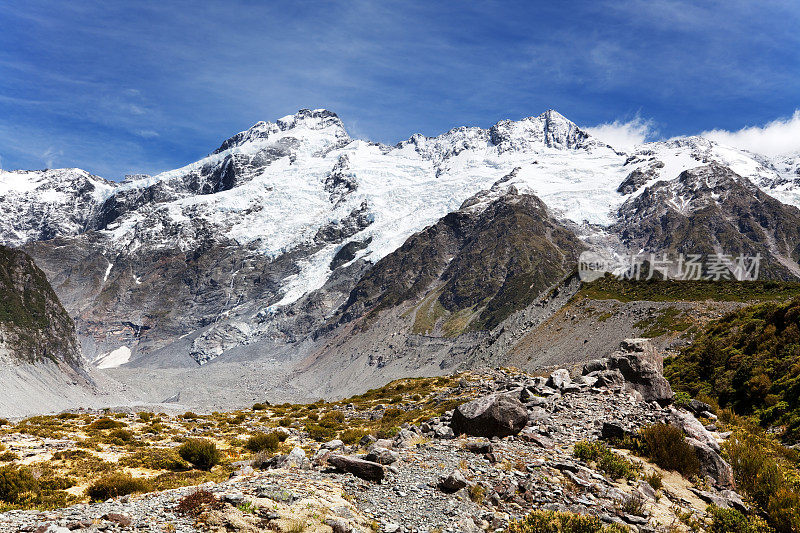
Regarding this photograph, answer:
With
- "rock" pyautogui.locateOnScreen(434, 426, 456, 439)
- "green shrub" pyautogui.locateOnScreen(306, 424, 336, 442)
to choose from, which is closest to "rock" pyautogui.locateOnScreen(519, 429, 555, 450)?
"rock" pyautogui.locateOnScreen(434, 426, 456, 439)

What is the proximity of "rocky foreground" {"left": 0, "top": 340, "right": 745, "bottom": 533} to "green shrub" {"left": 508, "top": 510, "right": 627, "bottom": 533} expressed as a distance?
48 centimetres

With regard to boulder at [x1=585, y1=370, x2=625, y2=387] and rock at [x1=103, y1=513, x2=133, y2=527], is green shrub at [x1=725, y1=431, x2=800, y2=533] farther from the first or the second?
rock at [x1=103, y1=513, x2=133, y2=527]

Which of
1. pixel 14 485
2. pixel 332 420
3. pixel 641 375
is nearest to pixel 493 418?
pixel 641 375

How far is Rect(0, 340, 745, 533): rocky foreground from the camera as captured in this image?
1139 cm

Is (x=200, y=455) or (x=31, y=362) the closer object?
(x=200, y=455)

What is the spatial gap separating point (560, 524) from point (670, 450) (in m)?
7.31

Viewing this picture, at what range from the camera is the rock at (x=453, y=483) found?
46.2 ft

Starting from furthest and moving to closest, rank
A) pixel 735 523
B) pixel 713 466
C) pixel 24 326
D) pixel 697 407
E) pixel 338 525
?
pixel 24 326, pixel 697 407, pixel 713 466, pixel 735 523, pixel 338 525

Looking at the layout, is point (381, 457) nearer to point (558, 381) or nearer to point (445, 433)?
point (445, 433)

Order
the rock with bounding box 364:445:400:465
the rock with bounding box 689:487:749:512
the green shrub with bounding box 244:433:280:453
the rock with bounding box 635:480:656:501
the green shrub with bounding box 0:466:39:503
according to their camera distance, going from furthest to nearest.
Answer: the green shrub with bounding box 244:433:280:453
the rock with bounding box 364:445:400:465
the green shrub with bounding box 0:466:39:503
the rock with bounding box 689:487:749:512
the rock with bounding box 635:480:656:501

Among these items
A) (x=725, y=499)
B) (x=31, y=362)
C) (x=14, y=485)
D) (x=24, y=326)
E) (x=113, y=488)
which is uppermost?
(x=725, y=499)

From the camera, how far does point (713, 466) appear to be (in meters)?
16.2

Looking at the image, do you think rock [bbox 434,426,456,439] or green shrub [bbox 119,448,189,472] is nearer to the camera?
rock [bbox 434,426,456,439]

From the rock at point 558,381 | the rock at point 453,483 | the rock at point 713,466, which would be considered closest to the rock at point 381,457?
the rock at point 453,483
